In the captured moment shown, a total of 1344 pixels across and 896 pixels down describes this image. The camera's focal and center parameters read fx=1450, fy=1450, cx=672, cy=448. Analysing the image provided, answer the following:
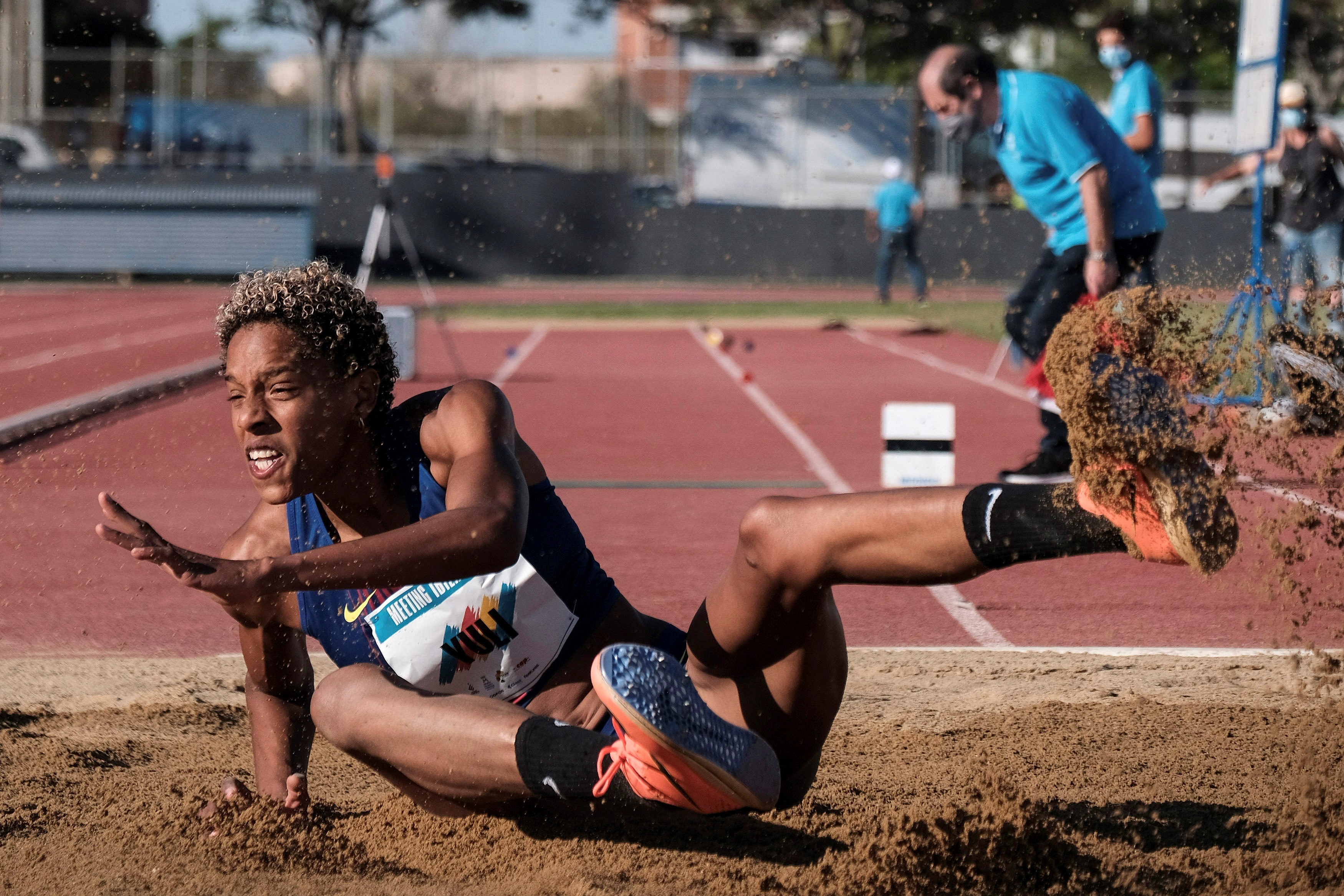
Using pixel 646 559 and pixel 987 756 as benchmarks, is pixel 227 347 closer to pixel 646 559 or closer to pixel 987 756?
pixel 987 756

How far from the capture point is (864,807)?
3.20 meters

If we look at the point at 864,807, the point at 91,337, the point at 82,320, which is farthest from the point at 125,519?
the point at 82,320

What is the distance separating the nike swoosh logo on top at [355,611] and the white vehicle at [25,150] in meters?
21.5

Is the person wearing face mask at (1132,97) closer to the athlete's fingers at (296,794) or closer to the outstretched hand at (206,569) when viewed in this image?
the athlete's fingers at (296,794)

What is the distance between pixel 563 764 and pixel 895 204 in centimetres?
1833

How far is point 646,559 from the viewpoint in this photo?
5.71m

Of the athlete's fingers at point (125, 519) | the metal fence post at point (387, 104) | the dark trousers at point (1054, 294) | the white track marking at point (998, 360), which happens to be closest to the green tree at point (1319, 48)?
the metal fence post at point (387, 104)

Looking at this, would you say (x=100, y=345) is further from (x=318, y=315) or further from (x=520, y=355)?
(x=318, y=315)

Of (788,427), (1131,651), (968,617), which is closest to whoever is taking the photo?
(1131,651)

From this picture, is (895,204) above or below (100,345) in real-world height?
above

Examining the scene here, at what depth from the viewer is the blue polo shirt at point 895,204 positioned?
20.0 meters

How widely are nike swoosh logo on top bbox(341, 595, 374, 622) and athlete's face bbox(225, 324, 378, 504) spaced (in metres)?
0.28

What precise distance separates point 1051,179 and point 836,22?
92.1 feet

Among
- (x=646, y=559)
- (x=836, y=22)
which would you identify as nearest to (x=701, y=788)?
(x=646, y=559)
